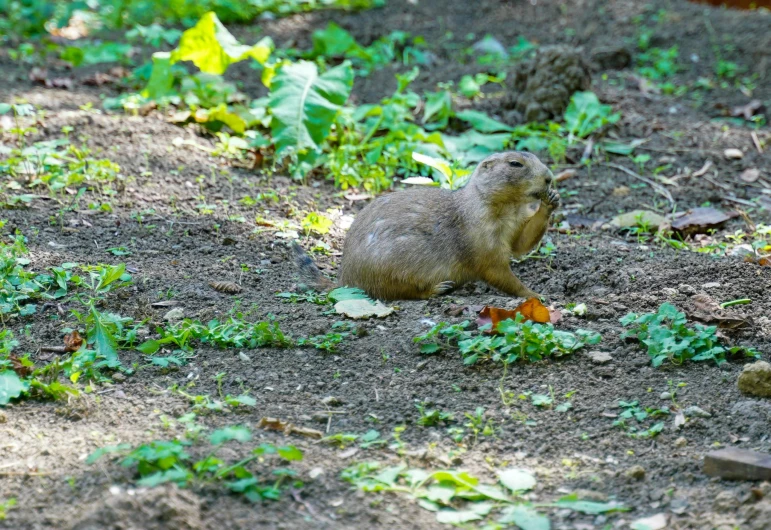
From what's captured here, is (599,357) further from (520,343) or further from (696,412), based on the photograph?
(696,412)

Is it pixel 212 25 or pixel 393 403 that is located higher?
pixel 212 25

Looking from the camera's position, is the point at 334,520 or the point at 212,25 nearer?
the point at 334,520

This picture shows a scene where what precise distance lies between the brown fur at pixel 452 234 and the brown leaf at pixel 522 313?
713 millimetres

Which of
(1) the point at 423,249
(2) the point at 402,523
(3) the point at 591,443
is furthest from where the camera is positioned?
(1) the point at 423,249

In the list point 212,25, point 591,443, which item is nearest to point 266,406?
point 591,443

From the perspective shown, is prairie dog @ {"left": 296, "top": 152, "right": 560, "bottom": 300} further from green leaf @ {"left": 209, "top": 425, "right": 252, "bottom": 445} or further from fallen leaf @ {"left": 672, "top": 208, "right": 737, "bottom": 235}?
green leaf @ {"left": 209, "top": 425, "right": 252, "bottom": 445}

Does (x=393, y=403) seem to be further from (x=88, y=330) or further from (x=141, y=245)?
(x=141, y=245)

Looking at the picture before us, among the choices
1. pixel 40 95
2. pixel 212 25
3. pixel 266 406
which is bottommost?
pixel 266 406

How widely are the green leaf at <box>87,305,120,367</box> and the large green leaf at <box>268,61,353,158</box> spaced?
9.67ft

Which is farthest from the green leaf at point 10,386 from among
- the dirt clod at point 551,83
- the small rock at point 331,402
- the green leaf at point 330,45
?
the green leaf at point 330,45

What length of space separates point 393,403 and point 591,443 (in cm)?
85

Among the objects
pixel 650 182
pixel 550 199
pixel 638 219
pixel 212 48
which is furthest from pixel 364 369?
pixel 212 48

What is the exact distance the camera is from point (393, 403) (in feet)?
13.2

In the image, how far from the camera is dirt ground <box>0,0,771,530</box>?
3.20 meters
